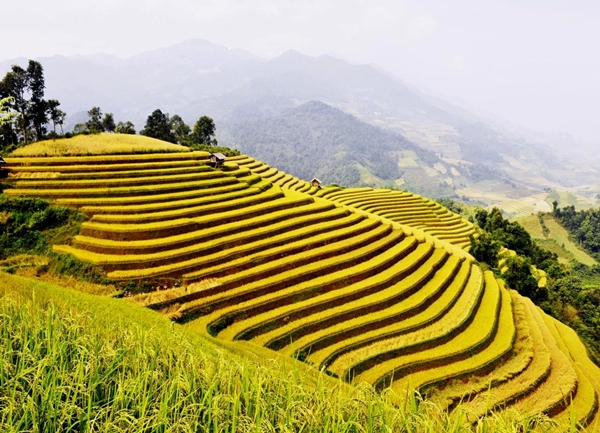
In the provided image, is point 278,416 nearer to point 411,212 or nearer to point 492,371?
point 492,371

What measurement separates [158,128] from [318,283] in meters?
47.2

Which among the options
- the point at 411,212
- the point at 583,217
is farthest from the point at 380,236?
the point at 583,217

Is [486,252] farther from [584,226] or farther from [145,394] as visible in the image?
[584,226]

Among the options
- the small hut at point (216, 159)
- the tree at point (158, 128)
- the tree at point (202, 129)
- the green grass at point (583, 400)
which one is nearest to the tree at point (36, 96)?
the tree at point (158, 128)

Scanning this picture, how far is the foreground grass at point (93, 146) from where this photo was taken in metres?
26.1

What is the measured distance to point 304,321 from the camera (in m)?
17.6

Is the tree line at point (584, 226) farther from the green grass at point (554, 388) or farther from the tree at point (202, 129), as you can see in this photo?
the tree at point (202, 129)

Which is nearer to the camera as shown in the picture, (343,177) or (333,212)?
(333,212)

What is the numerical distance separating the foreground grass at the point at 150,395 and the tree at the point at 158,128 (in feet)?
174

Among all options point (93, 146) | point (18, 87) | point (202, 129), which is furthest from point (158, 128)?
point (93, 146)

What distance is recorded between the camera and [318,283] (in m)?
19.8

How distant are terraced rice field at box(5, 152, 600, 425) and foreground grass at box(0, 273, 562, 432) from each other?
7.31 meters

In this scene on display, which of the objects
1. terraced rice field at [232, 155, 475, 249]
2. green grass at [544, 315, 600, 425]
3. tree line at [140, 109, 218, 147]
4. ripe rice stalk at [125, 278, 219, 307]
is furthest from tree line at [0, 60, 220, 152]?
green grass at [544, 315, 600, 425]

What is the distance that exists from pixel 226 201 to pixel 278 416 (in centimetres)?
2134
